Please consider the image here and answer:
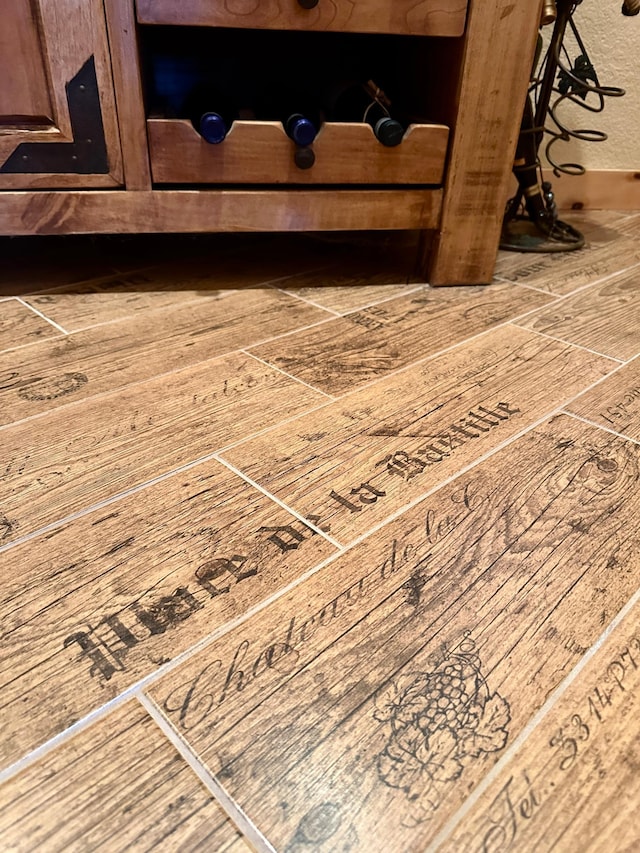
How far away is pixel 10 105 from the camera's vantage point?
915 millimetres

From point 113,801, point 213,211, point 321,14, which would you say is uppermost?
point 321,14

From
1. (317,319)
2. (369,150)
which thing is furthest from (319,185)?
(317,319)

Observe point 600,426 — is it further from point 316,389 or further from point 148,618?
point 148,618

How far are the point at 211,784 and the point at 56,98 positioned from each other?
91 cm

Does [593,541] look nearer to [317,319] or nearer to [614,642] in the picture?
[614,642]

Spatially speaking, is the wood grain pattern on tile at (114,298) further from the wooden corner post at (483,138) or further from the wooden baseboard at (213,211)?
the wooden corner post at (483,138)

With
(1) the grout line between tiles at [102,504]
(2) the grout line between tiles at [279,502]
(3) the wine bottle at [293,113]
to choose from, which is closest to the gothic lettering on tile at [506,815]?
(2) the grout line between tiles at [279,502]

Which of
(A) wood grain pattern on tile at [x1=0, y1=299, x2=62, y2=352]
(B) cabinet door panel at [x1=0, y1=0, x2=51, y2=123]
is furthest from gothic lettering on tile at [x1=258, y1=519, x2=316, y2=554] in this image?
(B) cabinet door panel at [x1=0, y1=0, x2=51, y2=123]

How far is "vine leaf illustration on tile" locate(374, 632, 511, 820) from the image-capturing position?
0.42 metres

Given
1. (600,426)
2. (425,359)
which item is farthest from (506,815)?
(425,359)

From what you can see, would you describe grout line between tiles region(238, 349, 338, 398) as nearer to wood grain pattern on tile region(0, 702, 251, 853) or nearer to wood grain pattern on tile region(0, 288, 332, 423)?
wood grain pattern on tile region(0, 288, 332, 423)

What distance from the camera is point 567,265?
1312mm

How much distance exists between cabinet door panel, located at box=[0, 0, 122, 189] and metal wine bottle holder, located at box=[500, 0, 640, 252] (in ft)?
2.56

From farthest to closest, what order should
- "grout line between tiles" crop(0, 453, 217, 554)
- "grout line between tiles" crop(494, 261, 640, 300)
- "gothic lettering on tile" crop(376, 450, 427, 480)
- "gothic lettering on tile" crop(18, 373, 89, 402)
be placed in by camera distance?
"grout line between tiles" crop(494, 261, 640, 300)
"gothic lettering on tile" crop(18, 373, 89, 402)
"gothic lettering on tile" crop(376, 450, 427, 480)
"grout line between tiles" crop(0, 453, 217, 554)
